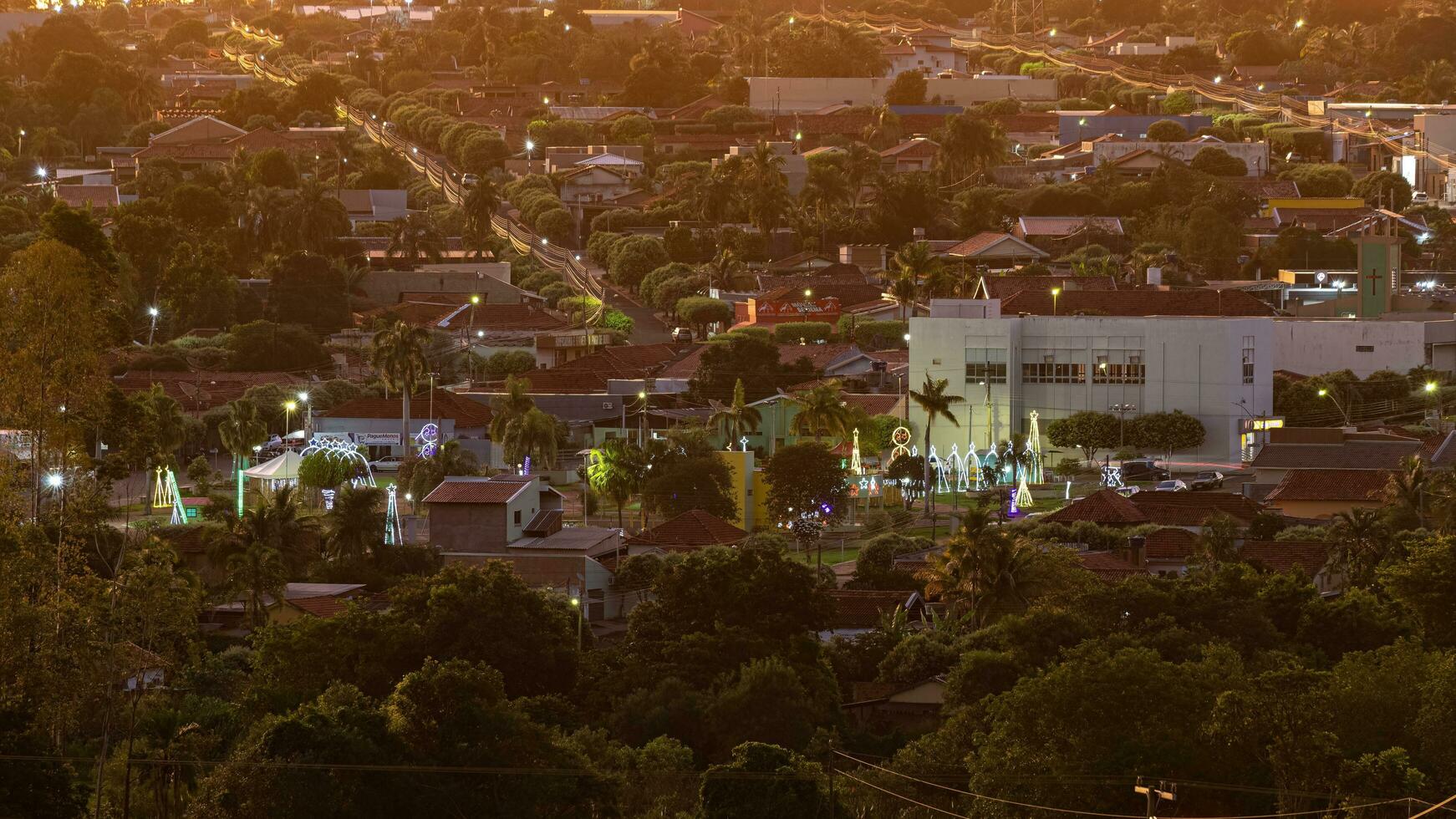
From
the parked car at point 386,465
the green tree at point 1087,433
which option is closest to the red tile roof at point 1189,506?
the green tree at point 1087,433

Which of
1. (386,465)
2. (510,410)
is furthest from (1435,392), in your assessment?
(386,465)

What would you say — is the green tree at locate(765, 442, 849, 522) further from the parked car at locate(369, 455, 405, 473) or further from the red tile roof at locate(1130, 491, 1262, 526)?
the parked car at locate(369, 455, 405, 473)

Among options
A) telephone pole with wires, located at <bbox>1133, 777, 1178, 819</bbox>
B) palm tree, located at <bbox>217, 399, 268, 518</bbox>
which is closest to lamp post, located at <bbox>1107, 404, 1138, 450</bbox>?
palm tree, located at <bbox>217, 399, 268, 518</bbox>

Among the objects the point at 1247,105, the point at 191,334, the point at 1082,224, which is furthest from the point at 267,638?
the point at 1247,105

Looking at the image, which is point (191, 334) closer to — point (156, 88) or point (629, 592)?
point (629, 592)

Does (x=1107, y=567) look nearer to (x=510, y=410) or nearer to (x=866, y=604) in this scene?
(x=866, y=604)

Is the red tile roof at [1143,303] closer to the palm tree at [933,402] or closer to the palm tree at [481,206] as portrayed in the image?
the palm tree at [933,402]
